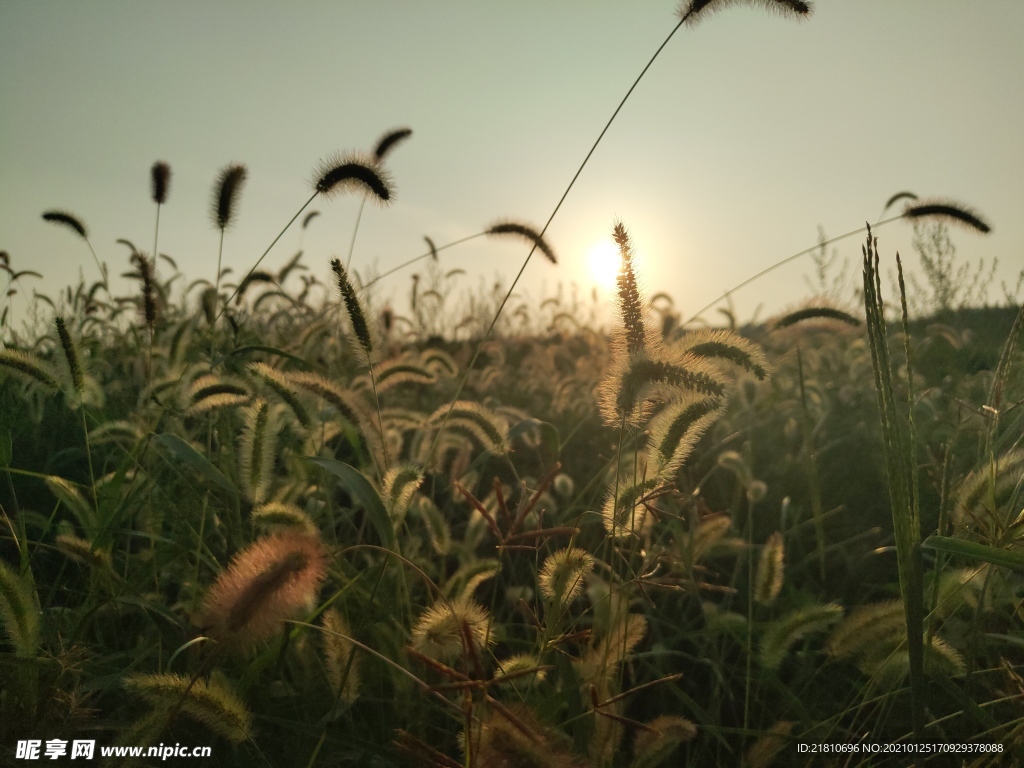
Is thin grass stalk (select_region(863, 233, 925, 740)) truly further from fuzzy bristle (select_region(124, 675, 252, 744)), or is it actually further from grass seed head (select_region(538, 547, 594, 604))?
fuzzy bristle (select_region(124, 675, 252, 744))

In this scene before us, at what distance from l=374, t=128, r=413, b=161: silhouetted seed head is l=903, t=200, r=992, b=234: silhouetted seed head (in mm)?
1623

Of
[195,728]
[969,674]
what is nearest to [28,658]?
[195,728]

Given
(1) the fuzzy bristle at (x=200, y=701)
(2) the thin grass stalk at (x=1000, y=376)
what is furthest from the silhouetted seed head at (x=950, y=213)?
A: (1) the fuzzy bristle at (x=200, y=701)

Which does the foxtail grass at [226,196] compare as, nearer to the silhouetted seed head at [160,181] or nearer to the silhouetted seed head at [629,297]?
the silhouetted seed head at [160,181]

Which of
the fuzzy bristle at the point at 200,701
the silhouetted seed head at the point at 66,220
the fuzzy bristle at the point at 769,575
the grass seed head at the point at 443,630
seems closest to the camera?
the fuzzy bristle at the point at 200,701

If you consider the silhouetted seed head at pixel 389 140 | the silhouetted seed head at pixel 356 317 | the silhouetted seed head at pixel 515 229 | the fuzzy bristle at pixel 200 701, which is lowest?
the fuzzy bristle at pixel 200 701

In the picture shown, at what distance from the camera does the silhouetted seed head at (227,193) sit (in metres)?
2.19

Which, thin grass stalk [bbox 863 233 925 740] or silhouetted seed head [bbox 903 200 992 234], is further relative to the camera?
silhouetted seed head [bbox 903 200 992 234]

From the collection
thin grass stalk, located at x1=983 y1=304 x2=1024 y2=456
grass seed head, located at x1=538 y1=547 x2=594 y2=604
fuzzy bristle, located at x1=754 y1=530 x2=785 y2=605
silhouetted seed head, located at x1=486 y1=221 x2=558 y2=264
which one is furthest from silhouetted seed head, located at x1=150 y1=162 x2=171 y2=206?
thin grass stalk, located at x1=983 y1=304 x2=1024 y2=456

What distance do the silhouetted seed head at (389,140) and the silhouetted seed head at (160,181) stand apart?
718mm

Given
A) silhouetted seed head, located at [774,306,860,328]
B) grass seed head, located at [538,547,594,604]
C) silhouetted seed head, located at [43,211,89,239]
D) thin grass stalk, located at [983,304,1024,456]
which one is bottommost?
grass seed head, located at [538,547,594,604]

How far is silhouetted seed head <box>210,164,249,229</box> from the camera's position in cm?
219

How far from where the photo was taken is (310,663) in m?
1.54

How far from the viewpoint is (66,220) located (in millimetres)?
2883
